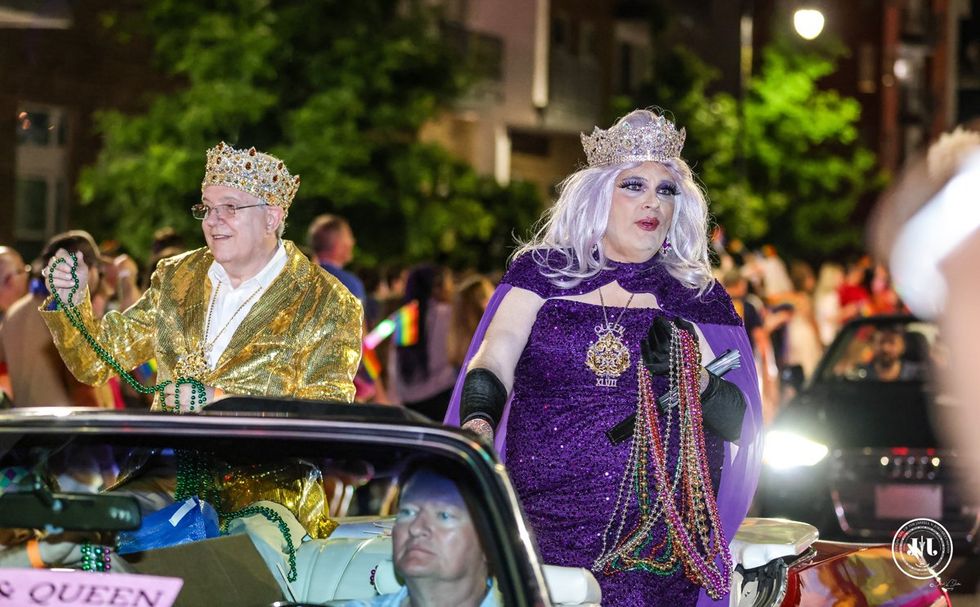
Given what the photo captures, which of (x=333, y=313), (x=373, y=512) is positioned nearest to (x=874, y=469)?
(x=333, y=313)

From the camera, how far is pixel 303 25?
20.5 meters

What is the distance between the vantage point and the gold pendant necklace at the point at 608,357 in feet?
14.7

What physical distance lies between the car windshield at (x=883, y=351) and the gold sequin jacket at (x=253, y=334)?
18.7 ft

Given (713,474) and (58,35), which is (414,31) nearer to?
(58,35)

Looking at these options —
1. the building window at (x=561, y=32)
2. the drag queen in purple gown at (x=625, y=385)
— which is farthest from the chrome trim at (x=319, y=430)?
the building window at (x=561, y=32)

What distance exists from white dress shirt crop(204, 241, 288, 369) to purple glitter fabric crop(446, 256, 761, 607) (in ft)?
2.79

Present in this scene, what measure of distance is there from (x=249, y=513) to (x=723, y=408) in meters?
1.22

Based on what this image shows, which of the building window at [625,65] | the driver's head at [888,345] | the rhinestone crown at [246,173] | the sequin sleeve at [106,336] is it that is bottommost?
the driver's head at [888,345]

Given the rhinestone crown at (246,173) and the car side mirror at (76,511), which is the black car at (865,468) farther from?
the car side mirror at (76,511)

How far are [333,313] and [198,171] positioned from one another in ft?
48.8

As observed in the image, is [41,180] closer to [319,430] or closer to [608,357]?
[608,357]

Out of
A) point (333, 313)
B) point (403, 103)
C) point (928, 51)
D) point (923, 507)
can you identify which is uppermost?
point (928, 51)

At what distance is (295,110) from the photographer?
2064cm

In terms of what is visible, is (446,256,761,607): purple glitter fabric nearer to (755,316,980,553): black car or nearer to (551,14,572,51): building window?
(755,316,980,553): black car
